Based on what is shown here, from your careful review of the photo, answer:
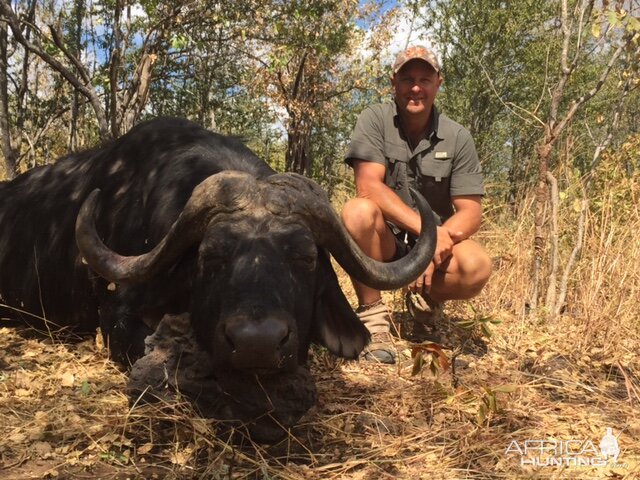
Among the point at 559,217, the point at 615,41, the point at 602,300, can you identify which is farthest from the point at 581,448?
the point at 615,41

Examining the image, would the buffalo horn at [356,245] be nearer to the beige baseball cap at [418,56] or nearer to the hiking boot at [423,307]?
the hiking boot at [423,307]

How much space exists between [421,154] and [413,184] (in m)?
0.24

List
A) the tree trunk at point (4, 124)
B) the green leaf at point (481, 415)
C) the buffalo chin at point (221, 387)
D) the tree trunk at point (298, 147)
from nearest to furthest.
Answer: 1. the buffalo chin at point (221, 387)
2. the green leaf at point (481, 415)
3. the tree trunk at point (4, 124)
4. the tree trunk at point (298, 147)

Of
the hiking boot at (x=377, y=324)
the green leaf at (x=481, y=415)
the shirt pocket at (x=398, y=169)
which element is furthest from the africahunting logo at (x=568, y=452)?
the shirt pocket at (x=398, y=169)

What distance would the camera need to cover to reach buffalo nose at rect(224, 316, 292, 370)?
2.37 m

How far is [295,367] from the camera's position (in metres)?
2.72

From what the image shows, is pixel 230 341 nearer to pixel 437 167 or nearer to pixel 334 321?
pixel 334 321

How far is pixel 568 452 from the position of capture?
2.74m

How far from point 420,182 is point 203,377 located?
2.46 m

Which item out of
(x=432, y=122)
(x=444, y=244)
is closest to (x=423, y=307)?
(x=444, y=244)

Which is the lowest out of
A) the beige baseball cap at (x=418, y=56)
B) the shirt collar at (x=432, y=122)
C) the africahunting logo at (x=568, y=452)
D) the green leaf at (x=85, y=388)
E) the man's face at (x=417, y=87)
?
the africahunting logo at (x=568, y=452)

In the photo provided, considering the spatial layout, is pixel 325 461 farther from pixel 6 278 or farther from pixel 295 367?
pixel 6 278

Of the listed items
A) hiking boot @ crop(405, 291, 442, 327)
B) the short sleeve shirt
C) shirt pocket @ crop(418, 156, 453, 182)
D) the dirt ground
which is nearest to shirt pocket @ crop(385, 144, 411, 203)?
the short sleeve shirt

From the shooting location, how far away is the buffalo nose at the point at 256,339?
2.37 meters
